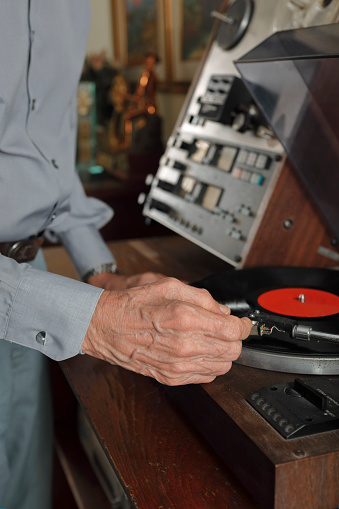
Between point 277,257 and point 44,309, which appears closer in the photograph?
point 44,309

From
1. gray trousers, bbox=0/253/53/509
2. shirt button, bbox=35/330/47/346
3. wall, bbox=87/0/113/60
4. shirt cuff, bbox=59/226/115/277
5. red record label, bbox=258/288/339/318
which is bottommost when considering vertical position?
gray trousers, bbox=0/253/53/509

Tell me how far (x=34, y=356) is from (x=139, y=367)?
64 centimetres

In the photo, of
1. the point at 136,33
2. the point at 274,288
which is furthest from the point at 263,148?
the point at 136,33

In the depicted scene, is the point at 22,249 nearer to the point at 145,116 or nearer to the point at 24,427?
the point at 24,427

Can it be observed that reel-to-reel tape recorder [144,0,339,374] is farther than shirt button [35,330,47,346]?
Yes

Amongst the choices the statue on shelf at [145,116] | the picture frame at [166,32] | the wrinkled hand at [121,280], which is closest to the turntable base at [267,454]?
the wrinkled hand at [121,280]

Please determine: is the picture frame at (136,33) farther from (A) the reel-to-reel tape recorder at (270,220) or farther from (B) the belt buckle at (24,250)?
(B) the belt buckle at (24,250)

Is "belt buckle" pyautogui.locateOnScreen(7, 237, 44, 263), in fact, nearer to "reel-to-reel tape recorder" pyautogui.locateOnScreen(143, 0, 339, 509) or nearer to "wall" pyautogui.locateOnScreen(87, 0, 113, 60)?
"reel-to-reel tape recorder" pyautogui.locateOnScreen(143, 0, 339, 509)

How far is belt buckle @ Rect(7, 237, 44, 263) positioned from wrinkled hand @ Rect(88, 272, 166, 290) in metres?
0.17

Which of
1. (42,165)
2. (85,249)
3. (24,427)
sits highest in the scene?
(42,165)

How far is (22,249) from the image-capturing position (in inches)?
51.1

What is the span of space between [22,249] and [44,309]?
16.2 inches

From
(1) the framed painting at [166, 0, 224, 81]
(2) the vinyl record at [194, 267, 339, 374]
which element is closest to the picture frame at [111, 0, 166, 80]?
(1) the framed painting at [166, 0, 224, 81]

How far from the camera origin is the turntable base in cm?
70
